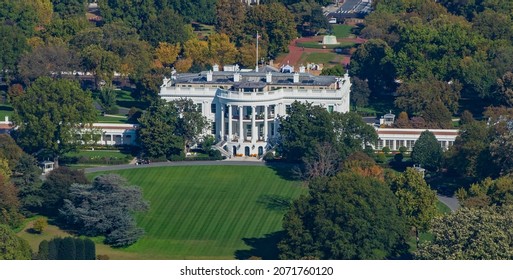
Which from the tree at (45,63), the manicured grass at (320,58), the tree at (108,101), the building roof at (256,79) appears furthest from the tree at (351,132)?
the manicured grass at (320,58)

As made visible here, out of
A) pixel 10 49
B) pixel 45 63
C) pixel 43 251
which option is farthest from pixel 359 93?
pixel 43 251

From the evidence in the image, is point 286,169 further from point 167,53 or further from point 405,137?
point 167,53

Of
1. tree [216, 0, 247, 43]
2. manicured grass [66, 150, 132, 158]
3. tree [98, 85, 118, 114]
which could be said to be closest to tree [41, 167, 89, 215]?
manicured grass [66, 150, 132, 158]

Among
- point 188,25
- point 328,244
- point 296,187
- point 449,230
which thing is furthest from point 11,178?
point 188,25

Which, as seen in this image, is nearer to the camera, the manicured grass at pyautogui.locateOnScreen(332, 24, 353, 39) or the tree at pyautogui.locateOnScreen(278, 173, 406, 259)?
the tree at pyautogui.locateOnScreen(278, 173, 406, 259)

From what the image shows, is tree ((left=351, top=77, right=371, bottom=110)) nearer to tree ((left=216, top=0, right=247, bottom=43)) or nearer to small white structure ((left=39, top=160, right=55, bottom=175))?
tree ((left=216, top=0, right=247, bottom=43))

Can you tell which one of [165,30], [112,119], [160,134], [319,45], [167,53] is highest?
[165,30]

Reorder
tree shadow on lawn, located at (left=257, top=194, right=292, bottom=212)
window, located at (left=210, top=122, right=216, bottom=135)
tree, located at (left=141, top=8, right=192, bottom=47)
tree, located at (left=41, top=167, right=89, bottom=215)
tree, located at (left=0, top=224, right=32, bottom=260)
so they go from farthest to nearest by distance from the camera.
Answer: tree, located at (left=141, top=8, right=192, bottom=47), window, located at (left=210, top=122, right=216, bottom=135), tree shadow on lawn, located at (left=257, top=194, right=292, bottom=212), tree, located at (left=41, top=167, right=89, bottom=215), tree, located at (left=0, top=224, right=32, bottom=260)

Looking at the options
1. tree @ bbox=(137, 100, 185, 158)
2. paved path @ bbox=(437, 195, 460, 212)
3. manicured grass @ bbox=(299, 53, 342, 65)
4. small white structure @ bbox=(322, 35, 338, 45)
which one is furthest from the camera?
small white structure @ bbox=(322, 35, 338, 45)
